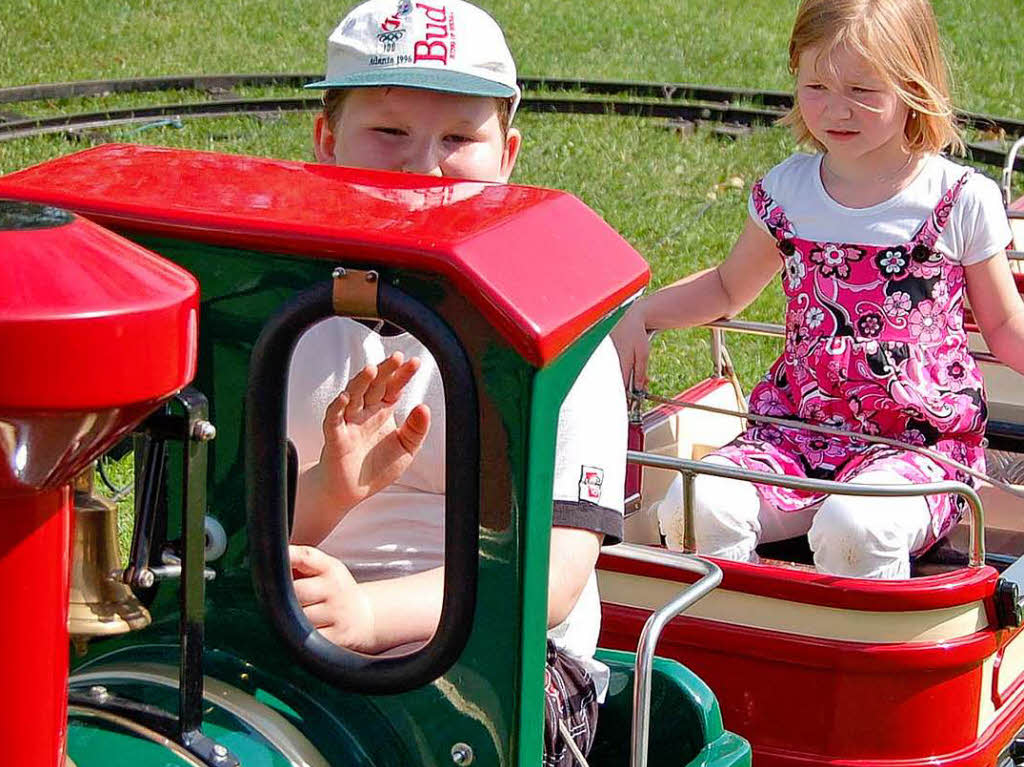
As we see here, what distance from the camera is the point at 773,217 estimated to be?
3545 millimetres

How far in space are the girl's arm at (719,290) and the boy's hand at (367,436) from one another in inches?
78.5

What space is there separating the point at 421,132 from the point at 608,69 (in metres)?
9.18

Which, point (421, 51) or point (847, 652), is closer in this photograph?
point (421, 51)

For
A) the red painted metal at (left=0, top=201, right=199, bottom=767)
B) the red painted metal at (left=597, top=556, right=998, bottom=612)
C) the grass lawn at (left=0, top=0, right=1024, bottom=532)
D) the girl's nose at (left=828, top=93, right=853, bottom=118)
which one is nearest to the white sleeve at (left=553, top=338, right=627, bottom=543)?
the red painted metal at (left=0, top=201, right=199, bottom=767)

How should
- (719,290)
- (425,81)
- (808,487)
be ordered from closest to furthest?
(425,81)
(808,487)
(719,290)

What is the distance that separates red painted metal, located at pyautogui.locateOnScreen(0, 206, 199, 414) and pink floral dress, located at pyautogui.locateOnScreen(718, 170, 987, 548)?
2363mm

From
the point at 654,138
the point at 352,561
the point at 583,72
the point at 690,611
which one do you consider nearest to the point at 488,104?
the point at 352,561

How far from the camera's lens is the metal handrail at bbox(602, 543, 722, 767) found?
71.2 inches

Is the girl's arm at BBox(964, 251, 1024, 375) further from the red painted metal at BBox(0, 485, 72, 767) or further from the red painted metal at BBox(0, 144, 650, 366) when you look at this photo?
the red painted metal at BBox(0, 485, 72, 767)

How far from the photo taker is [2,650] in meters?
0.99

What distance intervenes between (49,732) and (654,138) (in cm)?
827

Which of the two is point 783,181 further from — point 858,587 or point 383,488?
point 383,488

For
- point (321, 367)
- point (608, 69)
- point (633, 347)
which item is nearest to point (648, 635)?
point (321, 367)

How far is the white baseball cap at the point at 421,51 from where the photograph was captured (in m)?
2.05
